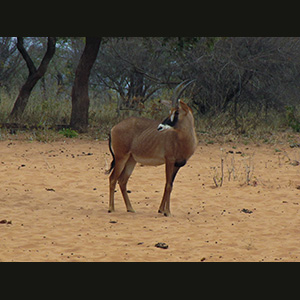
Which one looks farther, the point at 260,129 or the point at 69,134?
the point at 260,129

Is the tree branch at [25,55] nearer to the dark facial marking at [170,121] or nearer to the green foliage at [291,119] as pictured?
the green foliage at [291,119]

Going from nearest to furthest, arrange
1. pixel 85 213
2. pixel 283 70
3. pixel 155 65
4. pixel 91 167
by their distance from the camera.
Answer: pixel 85 213 → pixel 91 167 → pixel 283 70 → pixel 155 65

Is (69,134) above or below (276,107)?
below

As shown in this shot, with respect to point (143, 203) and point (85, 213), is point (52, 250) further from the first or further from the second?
point (143, 203)

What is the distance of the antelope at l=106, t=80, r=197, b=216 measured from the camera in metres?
6.75

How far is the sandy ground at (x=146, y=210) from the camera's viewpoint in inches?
203

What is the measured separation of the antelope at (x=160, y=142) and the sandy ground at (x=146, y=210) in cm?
60

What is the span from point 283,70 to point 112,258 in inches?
484

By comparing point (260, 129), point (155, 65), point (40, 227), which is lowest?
point (40, 227)

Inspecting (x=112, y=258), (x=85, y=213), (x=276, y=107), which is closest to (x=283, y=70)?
(x=276, y=107)

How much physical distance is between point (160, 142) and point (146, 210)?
1047 millimetres

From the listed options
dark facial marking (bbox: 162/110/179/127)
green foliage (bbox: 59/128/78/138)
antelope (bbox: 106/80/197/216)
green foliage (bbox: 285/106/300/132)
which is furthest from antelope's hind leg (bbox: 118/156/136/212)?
green foliage (bbox: 285/106/300/132)

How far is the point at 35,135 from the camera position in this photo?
13297 millimetres

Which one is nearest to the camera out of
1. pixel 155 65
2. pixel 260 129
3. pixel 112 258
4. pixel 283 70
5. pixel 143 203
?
pixel 112 258
